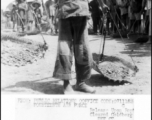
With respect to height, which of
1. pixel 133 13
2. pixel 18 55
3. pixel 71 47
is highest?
pixel 133 13

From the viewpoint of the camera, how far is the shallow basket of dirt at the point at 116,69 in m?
2.21

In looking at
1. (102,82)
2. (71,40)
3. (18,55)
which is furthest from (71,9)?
(18,55)

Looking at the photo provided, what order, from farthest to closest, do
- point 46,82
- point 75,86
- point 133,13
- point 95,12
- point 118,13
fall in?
point 95,12 < point 118,13 < point 133,13 < point 46,82 < point 75,86

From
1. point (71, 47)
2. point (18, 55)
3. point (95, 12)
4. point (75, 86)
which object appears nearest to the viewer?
point (71, 47)

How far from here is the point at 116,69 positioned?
231cm

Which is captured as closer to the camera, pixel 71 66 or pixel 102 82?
pixel 71 66

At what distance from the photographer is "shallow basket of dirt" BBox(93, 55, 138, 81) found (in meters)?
2.21

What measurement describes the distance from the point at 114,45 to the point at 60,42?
2.01 metres

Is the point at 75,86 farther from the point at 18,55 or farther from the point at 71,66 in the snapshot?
the point at 18,55

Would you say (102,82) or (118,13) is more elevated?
(118,13)

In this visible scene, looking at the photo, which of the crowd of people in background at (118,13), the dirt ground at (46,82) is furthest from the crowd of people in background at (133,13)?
the dirt ground at (46,82)

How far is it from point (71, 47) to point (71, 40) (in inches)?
2.4

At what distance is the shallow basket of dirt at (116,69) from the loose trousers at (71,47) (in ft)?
1.03

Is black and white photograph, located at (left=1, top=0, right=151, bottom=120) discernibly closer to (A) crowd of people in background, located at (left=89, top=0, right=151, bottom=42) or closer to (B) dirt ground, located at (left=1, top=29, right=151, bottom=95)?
(B) dirt ground, located at (left=1, top=29, right=151, bottom=95)
